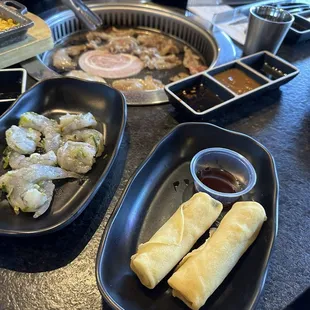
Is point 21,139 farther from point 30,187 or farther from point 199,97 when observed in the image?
point 199,97

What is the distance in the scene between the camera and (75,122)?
4.37 feet

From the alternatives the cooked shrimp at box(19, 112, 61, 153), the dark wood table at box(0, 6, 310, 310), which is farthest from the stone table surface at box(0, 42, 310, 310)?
the cooked shrimp at box(19, 112, 61, 153)

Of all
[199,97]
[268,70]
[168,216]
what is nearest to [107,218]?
[168,216]

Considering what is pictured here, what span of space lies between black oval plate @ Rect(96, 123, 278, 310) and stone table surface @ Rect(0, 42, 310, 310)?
0.09 metres

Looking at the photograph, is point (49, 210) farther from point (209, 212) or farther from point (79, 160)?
point (209, 212)

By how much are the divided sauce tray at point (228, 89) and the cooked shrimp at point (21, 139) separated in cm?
60

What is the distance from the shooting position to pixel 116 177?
4.23ft

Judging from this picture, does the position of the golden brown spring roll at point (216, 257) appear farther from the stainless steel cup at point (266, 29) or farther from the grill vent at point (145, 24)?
the grill vent at point (145, 24)

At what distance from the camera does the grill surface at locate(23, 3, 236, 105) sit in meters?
2.22

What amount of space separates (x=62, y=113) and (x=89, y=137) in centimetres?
29

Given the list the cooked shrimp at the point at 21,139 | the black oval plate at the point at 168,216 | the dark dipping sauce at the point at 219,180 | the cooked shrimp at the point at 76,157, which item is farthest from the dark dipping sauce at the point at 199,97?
the cooked shrimp at the point at 21,139

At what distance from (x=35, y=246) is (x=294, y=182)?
0.98 meters

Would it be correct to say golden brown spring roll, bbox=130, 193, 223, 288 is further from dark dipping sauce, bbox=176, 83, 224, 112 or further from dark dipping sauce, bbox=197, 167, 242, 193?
dark dipping sauce, bbox=176, 83, 224, 112

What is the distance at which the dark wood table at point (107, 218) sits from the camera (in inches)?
37.6
